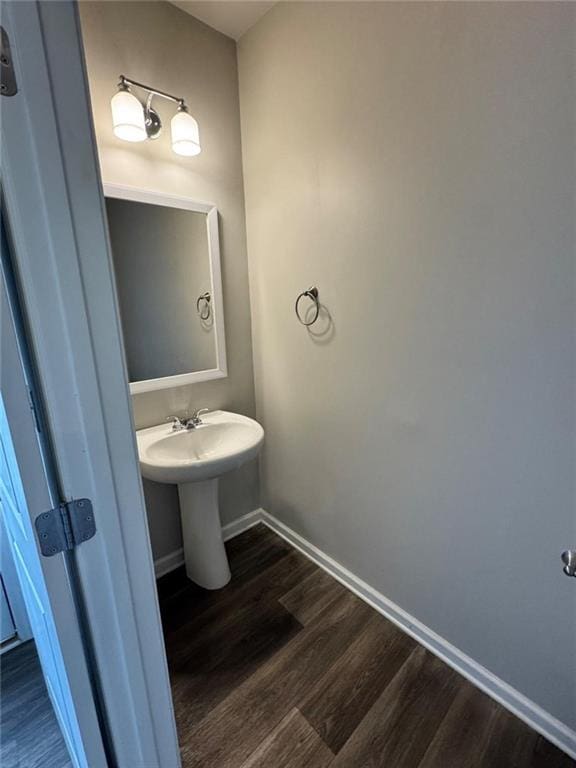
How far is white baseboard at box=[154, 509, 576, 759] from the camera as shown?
3.82 ft

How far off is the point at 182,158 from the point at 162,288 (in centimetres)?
59

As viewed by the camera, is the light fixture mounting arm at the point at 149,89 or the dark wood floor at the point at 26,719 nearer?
the dark wood floor at the point at 26,719

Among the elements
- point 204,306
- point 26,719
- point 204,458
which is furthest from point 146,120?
point 26,719

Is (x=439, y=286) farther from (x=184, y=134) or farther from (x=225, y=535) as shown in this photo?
(x=225, y=535)

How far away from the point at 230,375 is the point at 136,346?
535 millimetres

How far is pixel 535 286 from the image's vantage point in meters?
1.00

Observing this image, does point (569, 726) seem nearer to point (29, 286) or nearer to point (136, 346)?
point (29, 286)

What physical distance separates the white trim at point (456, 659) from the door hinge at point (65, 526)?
56.5 inches

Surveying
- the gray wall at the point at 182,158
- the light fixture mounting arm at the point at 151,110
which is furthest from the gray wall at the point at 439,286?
the light fixture mounting arm at the point at 151,110

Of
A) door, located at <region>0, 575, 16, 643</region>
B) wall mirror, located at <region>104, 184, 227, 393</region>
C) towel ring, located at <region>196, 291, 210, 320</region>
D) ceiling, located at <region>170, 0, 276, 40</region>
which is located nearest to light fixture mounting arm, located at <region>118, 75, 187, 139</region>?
wall mirror, located at <region>104, 184, 227, 393</region>

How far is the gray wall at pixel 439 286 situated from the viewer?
979 millimetres

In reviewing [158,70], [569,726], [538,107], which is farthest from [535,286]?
[158,70]

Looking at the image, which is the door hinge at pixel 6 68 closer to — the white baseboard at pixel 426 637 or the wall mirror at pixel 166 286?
the wall mirror at pixel 166 286

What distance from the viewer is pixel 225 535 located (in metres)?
2.14
